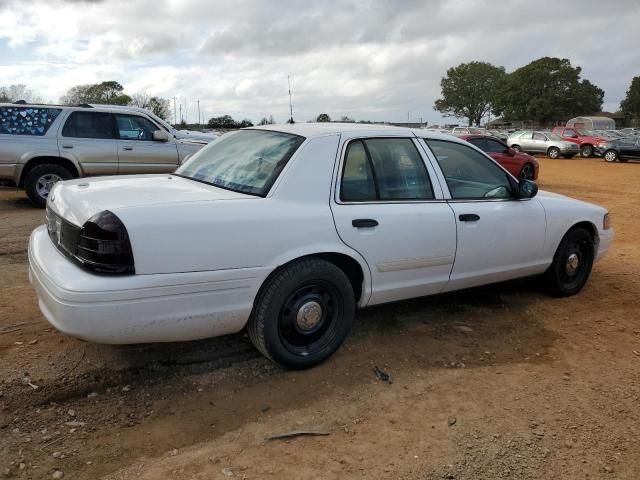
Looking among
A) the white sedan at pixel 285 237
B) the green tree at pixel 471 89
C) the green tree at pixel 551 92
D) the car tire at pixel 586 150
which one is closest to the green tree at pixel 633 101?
the green tree at pixel 551 92

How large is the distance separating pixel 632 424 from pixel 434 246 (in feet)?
5.20

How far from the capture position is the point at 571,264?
511 cm

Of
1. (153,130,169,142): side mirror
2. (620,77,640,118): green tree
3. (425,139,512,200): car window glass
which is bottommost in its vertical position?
(425,139,512,200): car window glass

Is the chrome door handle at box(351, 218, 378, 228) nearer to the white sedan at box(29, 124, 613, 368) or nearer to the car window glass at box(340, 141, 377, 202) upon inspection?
the white sedan at box(29, 124, 613, 368)

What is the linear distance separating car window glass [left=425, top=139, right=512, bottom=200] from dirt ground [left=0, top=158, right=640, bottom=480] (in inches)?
41.2

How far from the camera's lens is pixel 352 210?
Result: 11.6 ft

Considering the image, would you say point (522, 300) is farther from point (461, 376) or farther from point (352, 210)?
point (352, 210)

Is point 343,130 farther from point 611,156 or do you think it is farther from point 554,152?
point 554,152

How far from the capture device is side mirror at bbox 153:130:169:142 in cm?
970

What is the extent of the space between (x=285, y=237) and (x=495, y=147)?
13424 mm

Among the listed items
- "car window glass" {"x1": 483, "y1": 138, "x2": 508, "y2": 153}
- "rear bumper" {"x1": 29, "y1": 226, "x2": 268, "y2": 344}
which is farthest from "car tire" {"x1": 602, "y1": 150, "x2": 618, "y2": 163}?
Result: "rear bumper" {"x1": 29, "y1": 226, "x2": 268, "y2": 344}

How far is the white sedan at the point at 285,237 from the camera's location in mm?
2852

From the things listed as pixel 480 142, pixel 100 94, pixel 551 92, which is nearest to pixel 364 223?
pixel 480 142

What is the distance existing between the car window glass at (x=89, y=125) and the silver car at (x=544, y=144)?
22501mm
